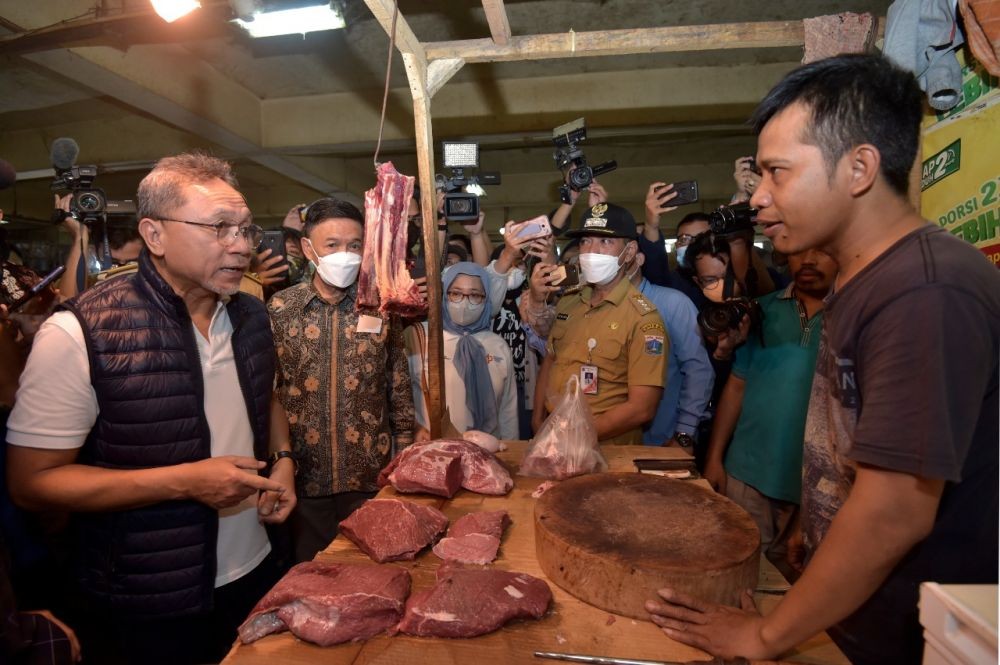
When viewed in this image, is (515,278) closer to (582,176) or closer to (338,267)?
(582,176)

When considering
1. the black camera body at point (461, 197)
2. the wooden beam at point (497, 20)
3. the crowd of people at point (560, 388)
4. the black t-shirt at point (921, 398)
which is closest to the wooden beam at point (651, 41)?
the wooden beam at point (497, 20)

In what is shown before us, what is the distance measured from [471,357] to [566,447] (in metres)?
1.82

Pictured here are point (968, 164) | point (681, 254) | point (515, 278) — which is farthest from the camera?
point (515, 278)

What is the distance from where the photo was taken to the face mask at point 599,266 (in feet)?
12.1

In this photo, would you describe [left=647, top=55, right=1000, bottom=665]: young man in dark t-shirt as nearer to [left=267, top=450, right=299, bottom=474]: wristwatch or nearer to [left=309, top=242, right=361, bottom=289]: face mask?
[left=267, top=450, right=299, bottom=474]: wristwatch

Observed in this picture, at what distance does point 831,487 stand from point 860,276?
68 centimetres

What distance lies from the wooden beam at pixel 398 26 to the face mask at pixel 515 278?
6.94ft

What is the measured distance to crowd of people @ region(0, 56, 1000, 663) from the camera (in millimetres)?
1168

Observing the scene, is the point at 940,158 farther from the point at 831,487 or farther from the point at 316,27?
the point at 316,27

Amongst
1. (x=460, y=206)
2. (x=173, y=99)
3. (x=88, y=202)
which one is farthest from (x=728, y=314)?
(x=173, y=99)

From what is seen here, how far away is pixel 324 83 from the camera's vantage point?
7.50 meters

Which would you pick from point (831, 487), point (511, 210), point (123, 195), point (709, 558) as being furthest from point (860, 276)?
point (123, 195)

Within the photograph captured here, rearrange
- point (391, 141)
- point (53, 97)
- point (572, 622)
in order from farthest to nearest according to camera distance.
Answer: point (391, 141)
point (53, 97)
point (572, 622)

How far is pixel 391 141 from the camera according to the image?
844cm
